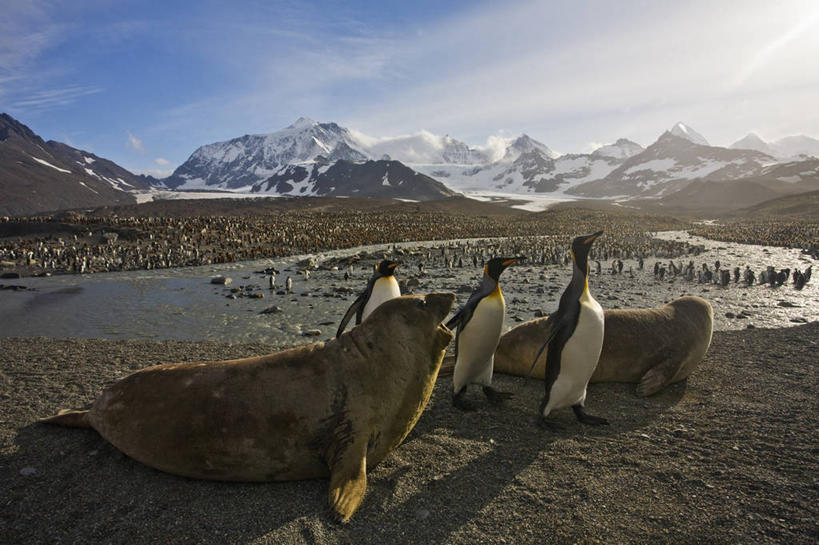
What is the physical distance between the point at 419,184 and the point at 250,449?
143m

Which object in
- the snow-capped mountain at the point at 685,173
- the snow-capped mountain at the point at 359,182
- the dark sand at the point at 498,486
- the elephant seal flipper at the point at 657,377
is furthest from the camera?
the snow-capped mountain at the point at 685,173

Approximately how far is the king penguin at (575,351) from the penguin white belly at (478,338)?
759mm

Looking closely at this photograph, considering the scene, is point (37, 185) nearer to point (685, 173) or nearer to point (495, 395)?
point (495, 395)

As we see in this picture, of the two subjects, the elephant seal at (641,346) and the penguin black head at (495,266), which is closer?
the penguin black head at (495,266)

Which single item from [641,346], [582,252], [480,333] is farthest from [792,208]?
[480,333]

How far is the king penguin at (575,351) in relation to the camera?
529 cm

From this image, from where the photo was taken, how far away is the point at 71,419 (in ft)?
15.4

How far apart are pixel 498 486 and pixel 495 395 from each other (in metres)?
2.16

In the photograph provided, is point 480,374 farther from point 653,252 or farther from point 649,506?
point 653,252

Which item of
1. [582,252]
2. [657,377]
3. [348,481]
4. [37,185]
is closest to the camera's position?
[348,481]

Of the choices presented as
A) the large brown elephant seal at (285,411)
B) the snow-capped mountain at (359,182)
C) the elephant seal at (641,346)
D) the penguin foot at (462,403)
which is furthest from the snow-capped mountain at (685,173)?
the large brown elephant seal at (285,411)

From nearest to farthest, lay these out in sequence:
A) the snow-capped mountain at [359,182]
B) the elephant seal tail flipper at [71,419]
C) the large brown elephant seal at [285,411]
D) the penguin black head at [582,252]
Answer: the large brown elephant seal at [285,411], the elephant seal tail flipper at [71,419], the penguin black head at [582,252], the snow-capped mountain at [359,182]

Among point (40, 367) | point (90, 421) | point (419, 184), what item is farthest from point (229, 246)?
point (419, 184)

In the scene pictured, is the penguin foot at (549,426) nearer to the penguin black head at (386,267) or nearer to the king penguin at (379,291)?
the king penguin at (379,291)
